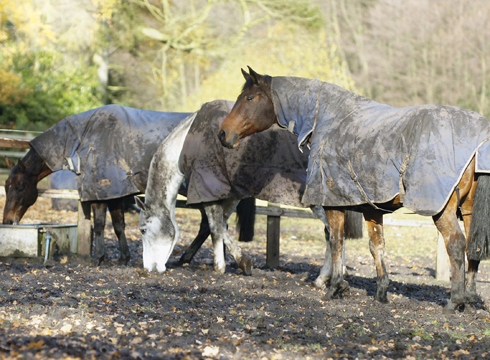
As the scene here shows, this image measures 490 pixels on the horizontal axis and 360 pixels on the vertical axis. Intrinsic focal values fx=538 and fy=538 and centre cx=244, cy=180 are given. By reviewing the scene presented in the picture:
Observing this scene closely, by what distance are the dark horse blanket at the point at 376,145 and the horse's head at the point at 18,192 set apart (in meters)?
4.04

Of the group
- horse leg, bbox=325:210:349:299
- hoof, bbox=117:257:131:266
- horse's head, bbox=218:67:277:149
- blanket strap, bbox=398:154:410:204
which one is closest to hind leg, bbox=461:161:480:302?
blanket strap, bbox=398:154:410:204

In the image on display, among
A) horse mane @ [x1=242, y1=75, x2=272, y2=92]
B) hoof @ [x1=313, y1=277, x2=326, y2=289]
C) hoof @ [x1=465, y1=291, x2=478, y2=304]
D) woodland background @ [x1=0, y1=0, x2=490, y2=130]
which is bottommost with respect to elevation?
hoof @ [x1=313, y1=277, x2=326, y2=289]

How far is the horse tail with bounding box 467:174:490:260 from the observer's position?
15.0ft

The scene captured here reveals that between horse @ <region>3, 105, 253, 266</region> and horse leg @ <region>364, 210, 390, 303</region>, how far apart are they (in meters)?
2.74

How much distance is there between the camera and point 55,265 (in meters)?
7.04

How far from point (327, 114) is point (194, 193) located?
1988 mm

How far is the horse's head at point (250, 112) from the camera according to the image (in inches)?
219

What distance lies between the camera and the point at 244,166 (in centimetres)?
643

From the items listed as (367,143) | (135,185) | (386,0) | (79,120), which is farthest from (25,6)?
(386,0)

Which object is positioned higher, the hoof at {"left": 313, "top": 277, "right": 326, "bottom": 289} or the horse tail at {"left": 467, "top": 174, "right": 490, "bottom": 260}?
the horse tail at {"left": 467, "top": 174, "right": 490, "bottom": 260}

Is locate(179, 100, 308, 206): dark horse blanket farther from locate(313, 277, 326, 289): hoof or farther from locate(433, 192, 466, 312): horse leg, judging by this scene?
locate(433, 192, 466, 312): horse leg

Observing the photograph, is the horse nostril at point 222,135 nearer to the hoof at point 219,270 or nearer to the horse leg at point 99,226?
the hoof at point 219,270

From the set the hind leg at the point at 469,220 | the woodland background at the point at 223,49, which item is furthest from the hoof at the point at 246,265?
the woodland background at the point at 223,49

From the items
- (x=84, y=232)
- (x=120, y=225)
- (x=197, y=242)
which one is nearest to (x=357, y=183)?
(x=197, y=242)
